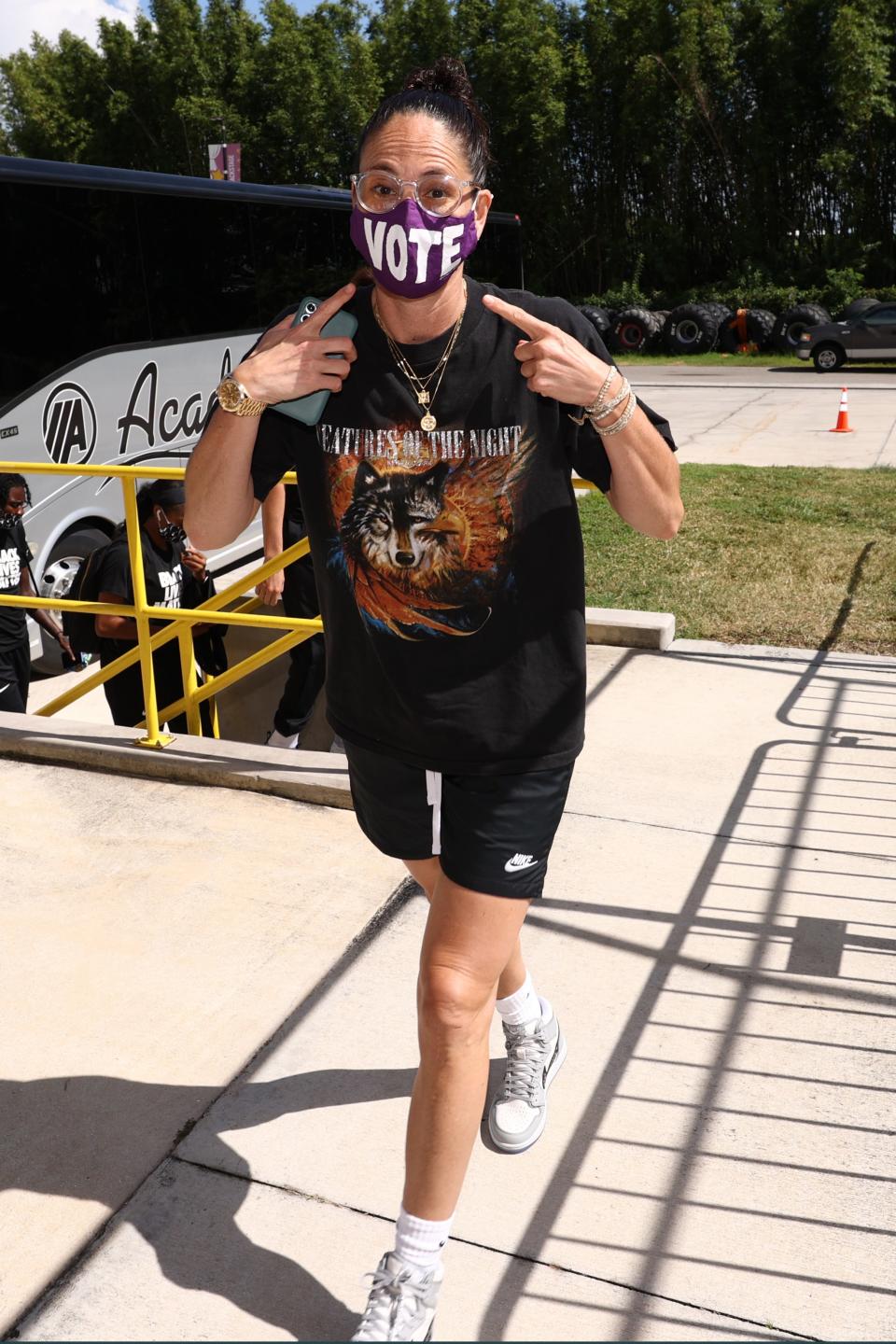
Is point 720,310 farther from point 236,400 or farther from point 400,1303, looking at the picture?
point 400,1303

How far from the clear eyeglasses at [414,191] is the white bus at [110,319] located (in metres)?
6.35

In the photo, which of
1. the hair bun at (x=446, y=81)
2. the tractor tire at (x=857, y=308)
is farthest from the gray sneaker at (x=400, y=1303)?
the tractor tire at (x=857, y=308)

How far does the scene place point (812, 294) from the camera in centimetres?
2925

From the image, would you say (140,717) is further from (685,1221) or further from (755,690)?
(685,1221)

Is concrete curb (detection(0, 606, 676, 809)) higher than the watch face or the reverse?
the reverse

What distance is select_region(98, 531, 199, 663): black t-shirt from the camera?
17.6ft

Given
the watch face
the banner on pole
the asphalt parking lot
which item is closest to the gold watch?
the watch face

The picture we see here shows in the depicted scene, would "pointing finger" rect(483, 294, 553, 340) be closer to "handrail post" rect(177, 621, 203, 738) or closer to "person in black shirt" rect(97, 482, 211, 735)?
"person in black shirt" rect(97, 482, 211, 735)

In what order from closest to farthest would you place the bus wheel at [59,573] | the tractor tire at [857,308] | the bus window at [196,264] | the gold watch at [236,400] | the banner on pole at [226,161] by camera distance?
1. the gold watch at [236,400]
2. the bus wheel at [59,573]
3. the bus window at [196,264]
4. the banner on pole at [226,161]
5. the tractor tire at [857,308]

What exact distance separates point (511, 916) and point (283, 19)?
4181cm

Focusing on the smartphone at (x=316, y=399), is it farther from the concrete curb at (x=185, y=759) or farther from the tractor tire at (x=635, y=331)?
the tractor tire at (x=635, y=331)

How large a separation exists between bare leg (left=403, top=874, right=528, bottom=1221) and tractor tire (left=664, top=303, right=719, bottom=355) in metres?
27.9

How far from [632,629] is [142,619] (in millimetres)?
Answer: 2604

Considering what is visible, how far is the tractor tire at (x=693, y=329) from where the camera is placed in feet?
93.0
